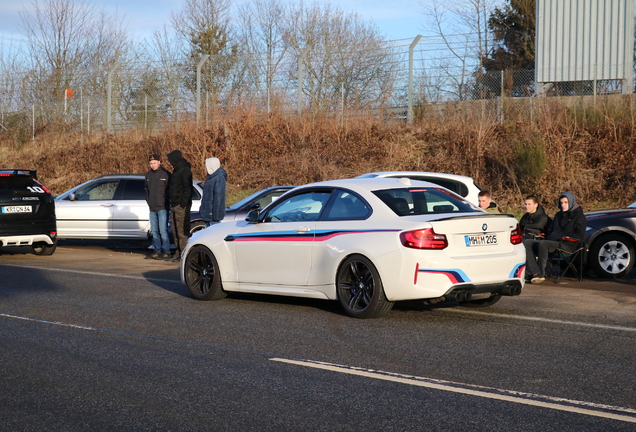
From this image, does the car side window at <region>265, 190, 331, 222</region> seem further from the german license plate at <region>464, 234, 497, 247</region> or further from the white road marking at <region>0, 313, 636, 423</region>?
the white road marking at <region>0, 313, 636, 423</region>

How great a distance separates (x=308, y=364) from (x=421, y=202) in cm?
286

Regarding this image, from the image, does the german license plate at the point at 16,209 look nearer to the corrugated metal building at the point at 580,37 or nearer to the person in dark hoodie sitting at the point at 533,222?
the person in dark hoodie sitting at the point at 533,222

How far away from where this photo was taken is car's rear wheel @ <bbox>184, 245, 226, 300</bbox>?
9.67 meters

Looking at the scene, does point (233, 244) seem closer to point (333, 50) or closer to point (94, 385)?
point (94, 385)

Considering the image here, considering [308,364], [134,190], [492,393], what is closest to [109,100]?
[134,190]

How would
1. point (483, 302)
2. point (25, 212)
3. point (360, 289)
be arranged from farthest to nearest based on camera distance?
point (25, 212)
point (483, 302)
point (360, 289)

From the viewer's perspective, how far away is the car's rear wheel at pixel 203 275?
967 centimetres

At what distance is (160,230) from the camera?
49.0ft

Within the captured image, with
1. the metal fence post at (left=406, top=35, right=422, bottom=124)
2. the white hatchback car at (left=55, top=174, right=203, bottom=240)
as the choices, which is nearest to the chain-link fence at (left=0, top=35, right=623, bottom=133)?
the metal fence post at (left=406, top=35, right=422, bottom=124)

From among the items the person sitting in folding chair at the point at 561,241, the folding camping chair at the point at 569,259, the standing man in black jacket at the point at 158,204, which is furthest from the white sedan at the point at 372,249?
the standing man in black jacket at the point at 158,204

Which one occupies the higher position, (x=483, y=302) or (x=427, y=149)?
(x=427, y=149)

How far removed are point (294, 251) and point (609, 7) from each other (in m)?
18.9

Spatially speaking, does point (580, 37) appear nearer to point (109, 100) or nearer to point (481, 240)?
point (109, 100)

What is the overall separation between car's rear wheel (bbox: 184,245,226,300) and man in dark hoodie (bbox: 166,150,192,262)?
14.1ft
